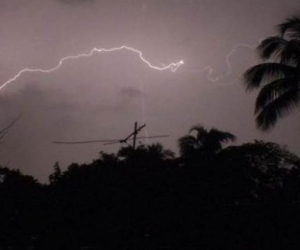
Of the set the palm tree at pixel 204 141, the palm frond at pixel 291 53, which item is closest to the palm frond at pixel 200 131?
the palm tree at pixel 204 141

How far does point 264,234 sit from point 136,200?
3869 millimetres

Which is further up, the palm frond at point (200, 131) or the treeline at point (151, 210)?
the palm frond at point (200, 131)

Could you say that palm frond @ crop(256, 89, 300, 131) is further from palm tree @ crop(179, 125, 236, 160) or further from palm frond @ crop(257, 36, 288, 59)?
palm tree @ crop(179, 125, 236, 160)

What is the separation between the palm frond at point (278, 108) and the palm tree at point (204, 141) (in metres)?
8.51

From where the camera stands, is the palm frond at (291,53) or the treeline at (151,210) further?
the palm frond at (291,53)

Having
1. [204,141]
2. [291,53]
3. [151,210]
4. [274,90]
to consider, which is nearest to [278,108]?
[274,90]

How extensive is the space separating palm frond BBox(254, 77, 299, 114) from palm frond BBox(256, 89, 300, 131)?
114mm

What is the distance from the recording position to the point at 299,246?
34.2ft

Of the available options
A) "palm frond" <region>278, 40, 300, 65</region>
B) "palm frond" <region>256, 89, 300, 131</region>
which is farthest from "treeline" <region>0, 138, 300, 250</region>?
"palm frond" <region>278, 40, 300, 65</region>

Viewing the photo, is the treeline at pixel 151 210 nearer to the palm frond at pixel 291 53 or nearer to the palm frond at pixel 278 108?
the palm frond at pixel 278 108

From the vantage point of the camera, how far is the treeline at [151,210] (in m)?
10.4

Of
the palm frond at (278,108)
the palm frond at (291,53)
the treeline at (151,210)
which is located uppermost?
the palm frond at (291,53)

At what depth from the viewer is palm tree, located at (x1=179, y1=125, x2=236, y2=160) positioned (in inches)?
986

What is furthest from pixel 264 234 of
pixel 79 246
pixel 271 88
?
pixel 271 88
